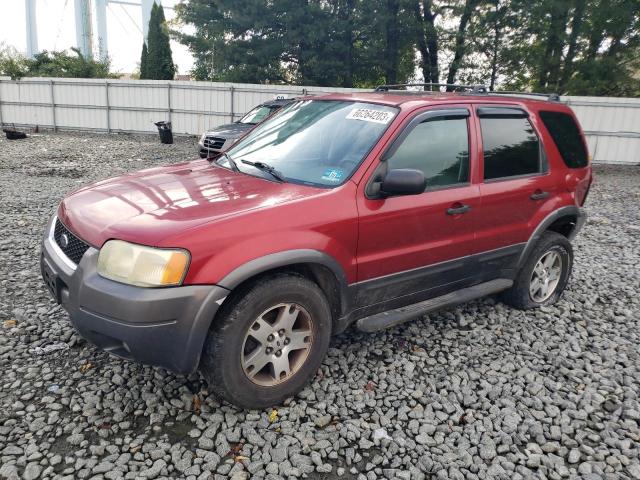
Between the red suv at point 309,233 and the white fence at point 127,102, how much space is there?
44.0ft

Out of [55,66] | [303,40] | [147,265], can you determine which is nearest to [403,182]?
[147,265]

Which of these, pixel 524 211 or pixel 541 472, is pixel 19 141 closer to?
pixel 524 211

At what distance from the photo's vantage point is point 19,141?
16.4 meters

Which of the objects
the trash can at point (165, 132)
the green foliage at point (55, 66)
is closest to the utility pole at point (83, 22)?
the green foliage at point (55, 66)

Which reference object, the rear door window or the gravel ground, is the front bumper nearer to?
the gravel ground

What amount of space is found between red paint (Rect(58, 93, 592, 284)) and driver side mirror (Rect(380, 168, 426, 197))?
0.15m

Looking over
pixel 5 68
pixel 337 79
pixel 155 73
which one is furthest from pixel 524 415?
pixel 5 68

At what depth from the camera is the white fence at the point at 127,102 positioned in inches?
720

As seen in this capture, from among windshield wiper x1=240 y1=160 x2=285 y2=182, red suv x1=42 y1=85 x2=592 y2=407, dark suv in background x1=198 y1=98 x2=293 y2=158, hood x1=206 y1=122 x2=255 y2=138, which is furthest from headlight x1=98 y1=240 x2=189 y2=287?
hood x1=206 y1=122 x2=255 y2=138

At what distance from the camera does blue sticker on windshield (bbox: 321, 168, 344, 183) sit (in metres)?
3.28

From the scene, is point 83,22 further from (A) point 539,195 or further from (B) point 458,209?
(B) point 458,209

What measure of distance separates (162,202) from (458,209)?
2027 millimetres

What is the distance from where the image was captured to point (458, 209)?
145 inches

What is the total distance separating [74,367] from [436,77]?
23.4 meters
